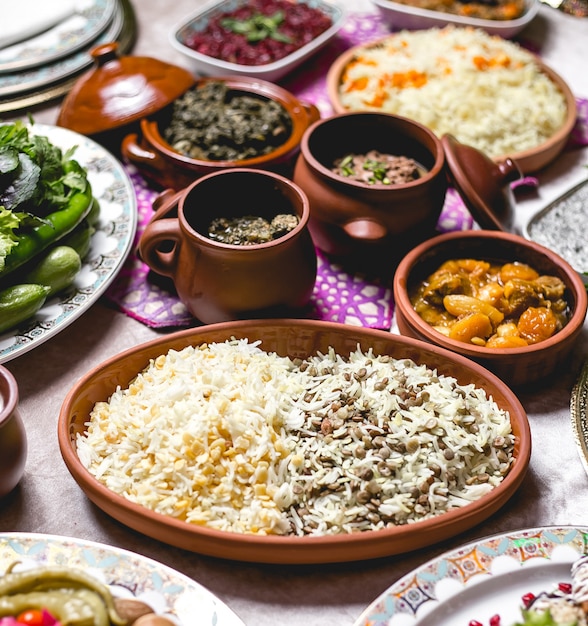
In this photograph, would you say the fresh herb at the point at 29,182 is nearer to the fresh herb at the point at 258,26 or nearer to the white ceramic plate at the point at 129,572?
the white ceramic plate at the point at 129,572

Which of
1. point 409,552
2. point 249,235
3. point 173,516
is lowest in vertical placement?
point 409,552

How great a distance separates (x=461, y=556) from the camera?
3.98 ft

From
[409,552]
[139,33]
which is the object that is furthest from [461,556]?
[139,33]

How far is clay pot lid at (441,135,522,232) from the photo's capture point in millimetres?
1793

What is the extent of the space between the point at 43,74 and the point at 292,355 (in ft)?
5.18

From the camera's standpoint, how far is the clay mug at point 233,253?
1560 millimetres

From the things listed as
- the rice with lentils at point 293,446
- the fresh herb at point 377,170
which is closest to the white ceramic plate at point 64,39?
the fresh herb at point 377,170

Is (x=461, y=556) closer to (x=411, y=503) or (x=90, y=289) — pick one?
(x=411, y=503)

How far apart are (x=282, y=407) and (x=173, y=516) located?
0.94 ft

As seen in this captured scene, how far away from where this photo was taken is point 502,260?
1.79 metres

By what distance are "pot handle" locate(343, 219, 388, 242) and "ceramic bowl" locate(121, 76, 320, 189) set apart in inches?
14.9

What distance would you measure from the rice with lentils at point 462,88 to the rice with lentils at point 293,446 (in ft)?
3.45

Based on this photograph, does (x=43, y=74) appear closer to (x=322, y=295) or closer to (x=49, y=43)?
(x=49, y=43)

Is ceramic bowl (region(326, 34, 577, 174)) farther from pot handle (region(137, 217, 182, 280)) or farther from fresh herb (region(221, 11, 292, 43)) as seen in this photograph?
pot handle (region(137, 217, 182, 280))
